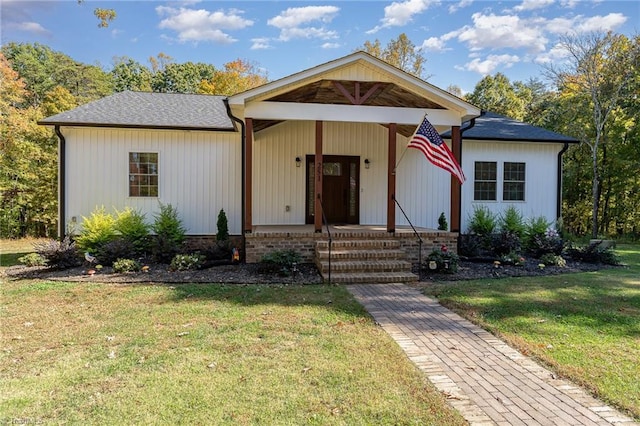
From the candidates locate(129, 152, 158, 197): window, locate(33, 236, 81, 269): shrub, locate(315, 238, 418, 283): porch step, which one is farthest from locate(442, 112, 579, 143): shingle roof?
locate(33, 236, 81, 269): shrub

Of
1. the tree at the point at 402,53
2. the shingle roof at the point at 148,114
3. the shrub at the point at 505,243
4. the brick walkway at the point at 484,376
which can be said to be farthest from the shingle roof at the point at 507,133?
the tree at the point at 402,53

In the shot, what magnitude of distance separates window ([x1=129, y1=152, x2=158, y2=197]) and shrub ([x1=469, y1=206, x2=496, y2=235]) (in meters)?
9.06

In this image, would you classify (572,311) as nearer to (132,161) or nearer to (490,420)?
(490,420)

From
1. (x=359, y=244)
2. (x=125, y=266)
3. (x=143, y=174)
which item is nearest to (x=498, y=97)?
(x=359, y=244)

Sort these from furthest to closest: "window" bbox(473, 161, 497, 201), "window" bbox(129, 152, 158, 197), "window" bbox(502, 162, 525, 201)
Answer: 1. "window" bbox(502, 162, 525, 201)
2. "window" bbox(473, 161, 497, 201)
3. "window" bbox(129, 152, 158, 197)

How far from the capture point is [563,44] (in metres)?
17.6

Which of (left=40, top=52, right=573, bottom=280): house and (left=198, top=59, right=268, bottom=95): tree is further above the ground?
(left=198, top=59, right=268, bottom=95): tree

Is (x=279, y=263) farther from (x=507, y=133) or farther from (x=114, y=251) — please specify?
(x=507, y=133)

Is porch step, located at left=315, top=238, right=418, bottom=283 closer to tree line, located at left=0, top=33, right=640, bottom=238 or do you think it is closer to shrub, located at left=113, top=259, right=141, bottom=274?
shrub, located at left=113, top=259, right=141, bottom=274

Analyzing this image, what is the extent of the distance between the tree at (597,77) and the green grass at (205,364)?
17386 millimetres

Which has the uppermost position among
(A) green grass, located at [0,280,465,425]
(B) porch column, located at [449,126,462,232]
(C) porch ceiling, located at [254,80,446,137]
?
(C) porch ceiling, located at [254,80,446,137]

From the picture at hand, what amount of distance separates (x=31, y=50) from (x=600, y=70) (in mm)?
34816

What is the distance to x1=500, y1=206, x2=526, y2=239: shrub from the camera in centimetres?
1093

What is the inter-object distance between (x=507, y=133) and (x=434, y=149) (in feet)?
18.1
